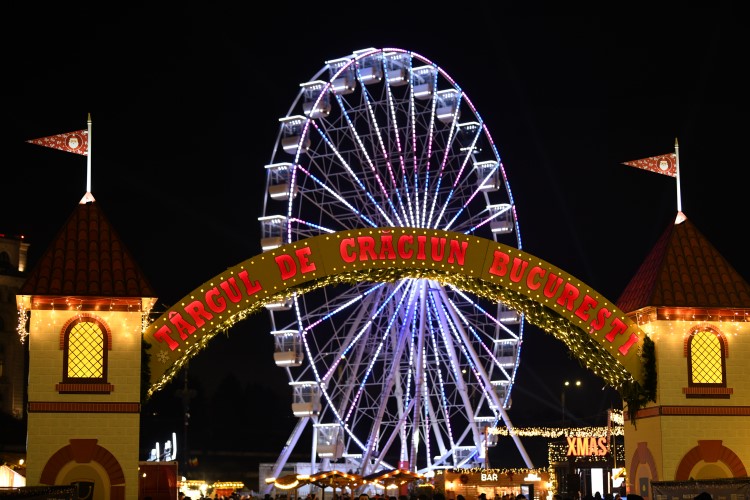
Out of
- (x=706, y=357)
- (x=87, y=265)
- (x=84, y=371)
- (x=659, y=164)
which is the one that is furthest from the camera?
(x=659, y=164)

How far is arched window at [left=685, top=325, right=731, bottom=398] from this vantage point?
26109mm

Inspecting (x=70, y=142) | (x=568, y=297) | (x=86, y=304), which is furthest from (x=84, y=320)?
(x=568, y=297)

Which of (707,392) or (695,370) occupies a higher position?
(695,370)

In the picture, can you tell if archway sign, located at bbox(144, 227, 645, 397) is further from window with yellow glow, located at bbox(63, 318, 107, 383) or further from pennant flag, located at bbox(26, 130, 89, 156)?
pennant flag, located at bbox(26, 130, 89, 156)

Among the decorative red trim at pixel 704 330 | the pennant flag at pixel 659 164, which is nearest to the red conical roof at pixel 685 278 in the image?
the decorative red trim at pixel 704 330

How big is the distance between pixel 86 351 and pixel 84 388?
716 mm

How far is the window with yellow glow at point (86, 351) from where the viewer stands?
23.3m

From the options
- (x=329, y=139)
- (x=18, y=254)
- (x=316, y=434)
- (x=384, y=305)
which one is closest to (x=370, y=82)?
(x=329, y=139)

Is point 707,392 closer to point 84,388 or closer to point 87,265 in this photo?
point 84,388

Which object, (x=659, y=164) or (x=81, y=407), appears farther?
(x=659, y=164)

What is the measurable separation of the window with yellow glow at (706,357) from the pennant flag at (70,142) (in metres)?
13.1

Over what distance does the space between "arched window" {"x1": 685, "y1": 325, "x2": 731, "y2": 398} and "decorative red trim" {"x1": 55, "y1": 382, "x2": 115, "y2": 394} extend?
11897mm

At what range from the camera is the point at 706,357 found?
2620 cm

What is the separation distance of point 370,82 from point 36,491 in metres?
29.4
